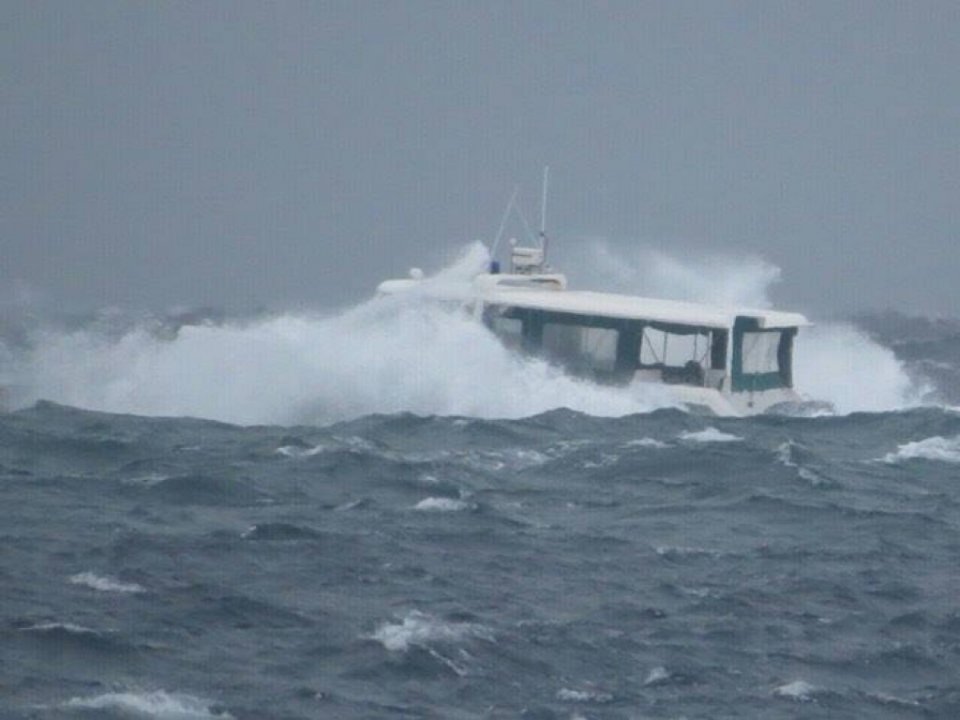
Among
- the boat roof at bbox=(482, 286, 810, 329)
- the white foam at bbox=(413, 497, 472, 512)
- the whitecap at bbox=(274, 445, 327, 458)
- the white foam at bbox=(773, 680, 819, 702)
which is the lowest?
the white foam at bbox=(773, 680, 819, 702)

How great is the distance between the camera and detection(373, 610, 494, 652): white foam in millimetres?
14078

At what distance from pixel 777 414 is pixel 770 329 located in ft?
5.29

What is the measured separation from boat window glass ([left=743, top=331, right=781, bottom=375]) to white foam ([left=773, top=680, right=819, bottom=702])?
1832 cm

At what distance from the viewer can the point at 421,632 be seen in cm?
1434

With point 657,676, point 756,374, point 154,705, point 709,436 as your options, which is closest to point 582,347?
point 756,374

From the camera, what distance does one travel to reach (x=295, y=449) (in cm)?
2350

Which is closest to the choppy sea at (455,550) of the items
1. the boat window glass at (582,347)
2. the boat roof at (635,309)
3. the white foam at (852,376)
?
the boat window glass at (582,347)

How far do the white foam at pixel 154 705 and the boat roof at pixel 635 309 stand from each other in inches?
766

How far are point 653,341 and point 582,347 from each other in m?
1.16

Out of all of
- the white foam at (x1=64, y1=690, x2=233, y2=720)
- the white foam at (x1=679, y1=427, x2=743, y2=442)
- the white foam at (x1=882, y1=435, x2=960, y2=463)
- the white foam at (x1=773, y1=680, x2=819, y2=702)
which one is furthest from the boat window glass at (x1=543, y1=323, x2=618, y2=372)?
the white foam at (x1=64, y1=690, x2=233, y2=720)

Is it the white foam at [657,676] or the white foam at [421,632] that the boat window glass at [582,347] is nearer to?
the white foam at [421,632]

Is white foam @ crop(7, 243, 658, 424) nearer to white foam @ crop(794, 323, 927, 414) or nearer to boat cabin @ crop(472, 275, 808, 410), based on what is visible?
boat cabin @ crop(472, 275, 808, 410)

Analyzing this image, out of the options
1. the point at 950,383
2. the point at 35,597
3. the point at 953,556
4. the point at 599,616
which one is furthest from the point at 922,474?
the point at 950,383

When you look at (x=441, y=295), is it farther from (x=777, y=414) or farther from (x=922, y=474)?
(x=922, y=474)
